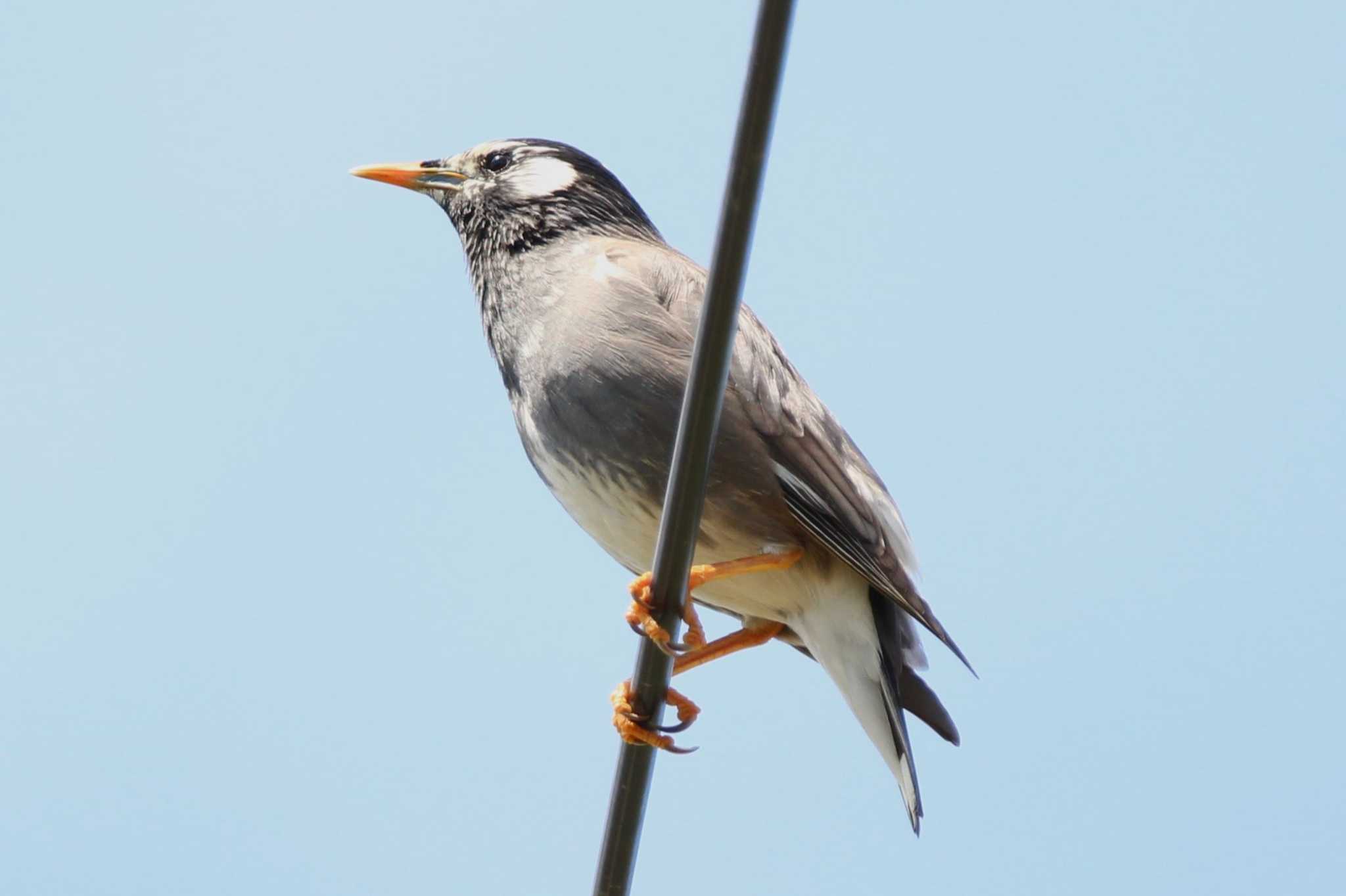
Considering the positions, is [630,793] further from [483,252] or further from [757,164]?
[483,252]

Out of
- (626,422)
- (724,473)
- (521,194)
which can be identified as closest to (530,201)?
(521,194)

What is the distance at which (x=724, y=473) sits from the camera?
3.85 meters

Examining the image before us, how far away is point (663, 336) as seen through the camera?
3.94 meters

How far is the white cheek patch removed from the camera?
4.90 meters

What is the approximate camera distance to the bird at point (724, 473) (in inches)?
151

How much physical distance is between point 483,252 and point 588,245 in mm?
424

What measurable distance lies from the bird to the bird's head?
0.15 m

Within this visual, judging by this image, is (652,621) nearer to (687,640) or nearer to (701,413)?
(701,413)

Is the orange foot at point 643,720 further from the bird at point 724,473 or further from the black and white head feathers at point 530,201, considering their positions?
the black and white head feathers at point 530,201

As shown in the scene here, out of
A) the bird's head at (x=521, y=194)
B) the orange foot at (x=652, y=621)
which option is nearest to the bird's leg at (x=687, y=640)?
the orange foot at (x=652, y=621)

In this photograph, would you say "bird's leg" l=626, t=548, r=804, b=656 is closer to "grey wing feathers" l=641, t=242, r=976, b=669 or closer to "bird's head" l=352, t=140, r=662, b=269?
"grey wing feathers" l=641, t=242, r=976, b=669

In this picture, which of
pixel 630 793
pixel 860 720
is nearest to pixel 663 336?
pixel 860 720

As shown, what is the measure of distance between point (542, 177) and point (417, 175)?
58 cm

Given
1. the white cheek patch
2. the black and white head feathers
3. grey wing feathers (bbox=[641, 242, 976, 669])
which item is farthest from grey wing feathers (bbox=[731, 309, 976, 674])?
the white cheek patch
